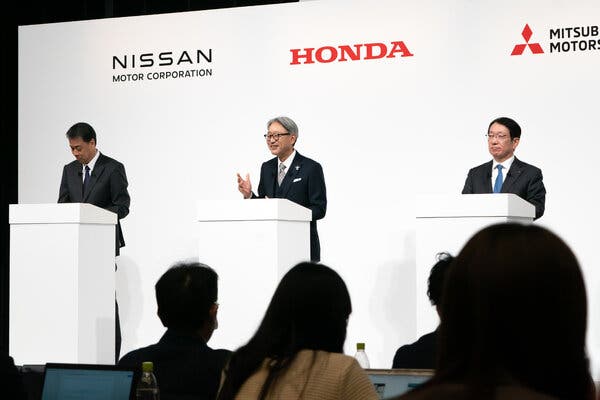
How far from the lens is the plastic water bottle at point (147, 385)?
290cm

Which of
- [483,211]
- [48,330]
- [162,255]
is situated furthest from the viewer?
[162,255]

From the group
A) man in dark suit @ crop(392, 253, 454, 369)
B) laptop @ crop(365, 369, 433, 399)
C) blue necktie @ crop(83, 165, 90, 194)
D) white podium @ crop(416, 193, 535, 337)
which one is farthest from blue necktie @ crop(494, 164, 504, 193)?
laptop @ crop(365, 369, 433, 399)

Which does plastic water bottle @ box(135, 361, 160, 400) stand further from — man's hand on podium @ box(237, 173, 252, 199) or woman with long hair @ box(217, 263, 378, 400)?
man's hand on podium @ box(237, 173, 252, 199)

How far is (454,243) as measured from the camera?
6199mm

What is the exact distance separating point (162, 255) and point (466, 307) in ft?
23.9

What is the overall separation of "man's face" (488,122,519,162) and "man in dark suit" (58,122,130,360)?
2.70m

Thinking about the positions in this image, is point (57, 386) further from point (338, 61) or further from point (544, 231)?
point (338, 61)

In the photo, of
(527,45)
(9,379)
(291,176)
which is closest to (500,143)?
(527,45)

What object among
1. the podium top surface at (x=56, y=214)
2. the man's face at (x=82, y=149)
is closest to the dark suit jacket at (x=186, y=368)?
the podium top surface at (x=56, y=214)

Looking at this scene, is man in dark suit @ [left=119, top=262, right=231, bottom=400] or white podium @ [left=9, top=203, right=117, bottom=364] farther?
white podium @ [left=9, top=203, right=117, bottom=364]

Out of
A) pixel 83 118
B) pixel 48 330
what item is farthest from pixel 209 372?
pixel 83 118

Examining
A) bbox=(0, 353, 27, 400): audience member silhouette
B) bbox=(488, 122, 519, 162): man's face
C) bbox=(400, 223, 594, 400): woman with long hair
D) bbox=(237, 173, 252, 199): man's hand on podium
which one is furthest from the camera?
bbox=(488, 122, 519, 162): man's face

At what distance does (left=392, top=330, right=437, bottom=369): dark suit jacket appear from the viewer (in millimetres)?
3662

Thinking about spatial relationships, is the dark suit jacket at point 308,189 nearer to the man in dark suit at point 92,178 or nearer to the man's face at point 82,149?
the man in dark suit at point 92,178
